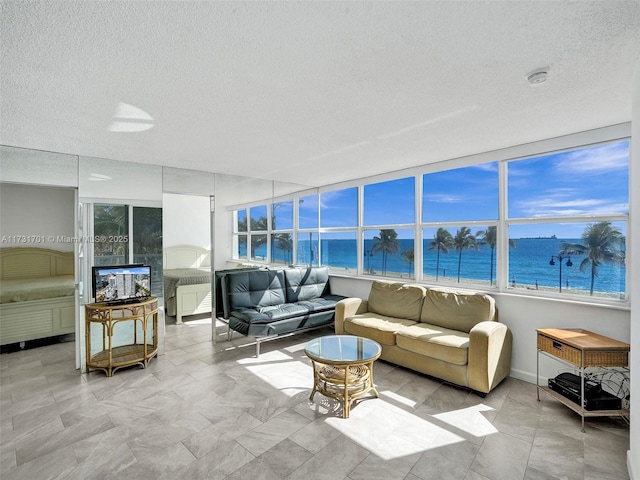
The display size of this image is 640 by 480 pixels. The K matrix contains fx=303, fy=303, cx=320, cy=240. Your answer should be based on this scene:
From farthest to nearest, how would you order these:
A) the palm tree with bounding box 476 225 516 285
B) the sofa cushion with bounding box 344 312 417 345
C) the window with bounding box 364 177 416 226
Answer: the window with bounding box 364 177 416 226
the palm tree with bounding box 476 225 516 285
the sofa cushion with bounding box 344 312 417 345

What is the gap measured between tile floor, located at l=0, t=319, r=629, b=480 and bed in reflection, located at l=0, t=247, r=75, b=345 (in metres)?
1.00

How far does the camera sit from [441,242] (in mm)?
4297

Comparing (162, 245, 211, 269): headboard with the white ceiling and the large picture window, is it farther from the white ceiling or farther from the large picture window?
the white ceiling

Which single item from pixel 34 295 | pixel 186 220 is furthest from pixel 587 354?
pixel 34 295

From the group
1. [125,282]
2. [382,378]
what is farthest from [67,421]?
[382,378]

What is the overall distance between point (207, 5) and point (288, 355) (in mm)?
3657

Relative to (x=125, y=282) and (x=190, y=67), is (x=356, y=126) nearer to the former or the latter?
(x=190, y=67)

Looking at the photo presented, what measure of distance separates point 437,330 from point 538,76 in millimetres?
2554

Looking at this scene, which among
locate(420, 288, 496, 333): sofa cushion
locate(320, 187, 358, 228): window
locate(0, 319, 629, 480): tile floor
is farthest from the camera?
locate(320, 187, 358, 228): window

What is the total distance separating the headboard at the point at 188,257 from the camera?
4.68 m

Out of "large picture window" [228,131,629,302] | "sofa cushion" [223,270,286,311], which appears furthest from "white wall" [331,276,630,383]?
"sofa cushion" [223,270,286,311]

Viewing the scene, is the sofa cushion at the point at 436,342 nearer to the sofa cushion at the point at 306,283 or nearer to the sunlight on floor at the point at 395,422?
the sunlight on floor at the point at 395,422

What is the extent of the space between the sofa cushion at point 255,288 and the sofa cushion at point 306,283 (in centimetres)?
13

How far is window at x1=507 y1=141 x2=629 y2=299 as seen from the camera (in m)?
2.86
